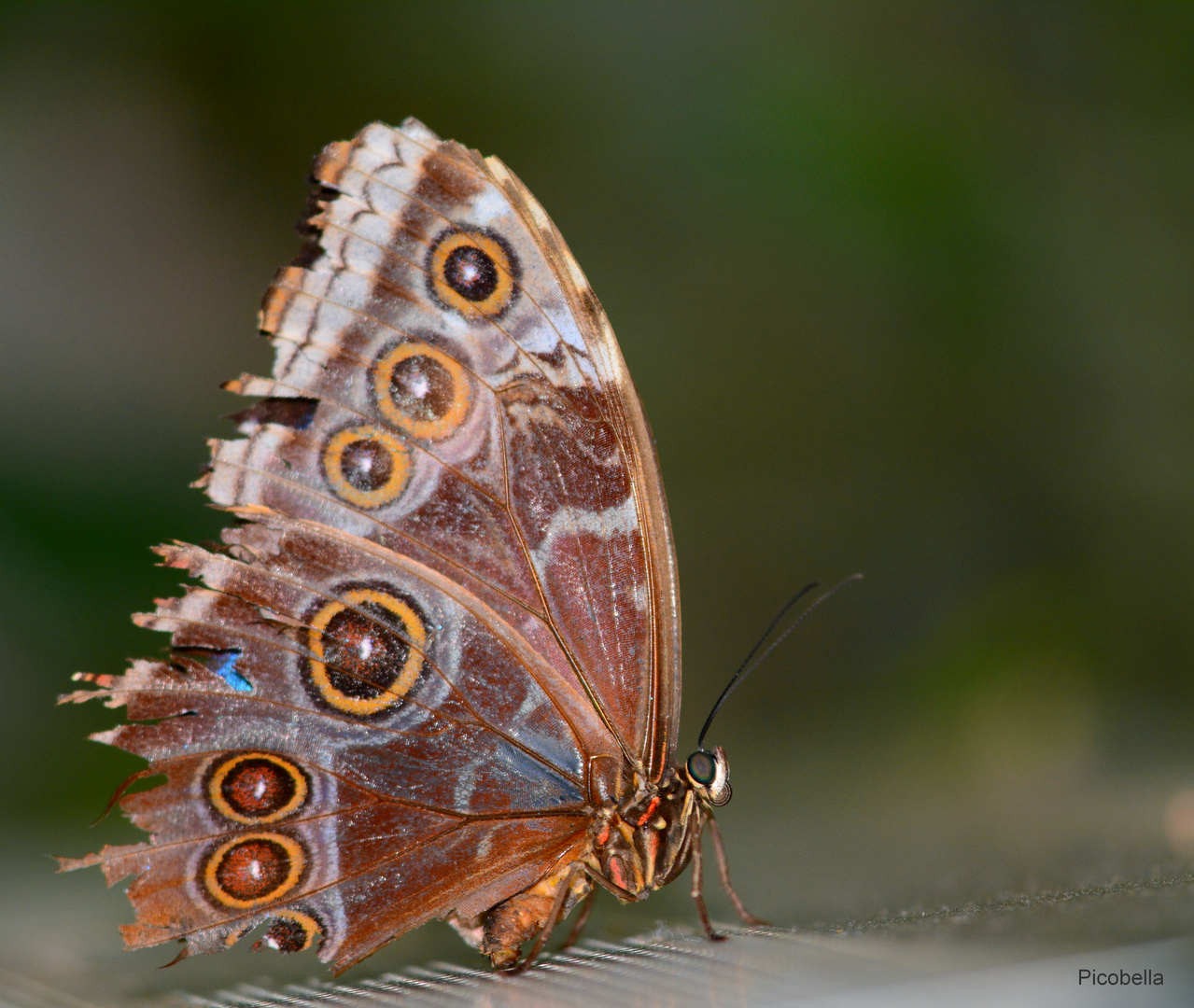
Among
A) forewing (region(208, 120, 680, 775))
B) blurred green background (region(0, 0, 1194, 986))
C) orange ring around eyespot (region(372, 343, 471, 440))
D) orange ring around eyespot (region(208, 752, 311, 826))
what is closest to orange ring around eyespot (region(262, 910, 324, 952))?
orange ring around eyespot (region(208, 752, 311, 826))

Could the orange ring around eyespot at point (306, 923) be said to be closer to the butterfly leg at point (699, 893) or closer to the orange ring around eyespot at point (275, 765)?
the orange ring around eyespot at point (275, 765)

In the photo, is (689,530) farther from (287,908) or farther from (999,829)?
(287,908)

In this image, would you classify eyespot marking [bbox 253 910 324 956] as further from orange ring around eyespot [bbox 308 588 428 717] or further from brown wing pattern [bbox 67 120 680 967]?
orange ring around eyespot [bbox 308 588 428 717]

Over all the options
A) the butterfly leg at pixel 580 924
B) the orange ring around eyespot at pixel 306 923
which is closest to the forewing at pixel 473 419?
the butterfly leg at pixel 580 924

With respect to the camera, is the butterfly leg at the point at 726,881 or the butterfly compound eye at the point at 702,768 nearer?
the butterfly compound eye at the point at 702,768

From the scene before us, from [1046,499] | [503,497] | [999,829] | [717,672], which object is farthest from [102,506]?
[1046,499]
